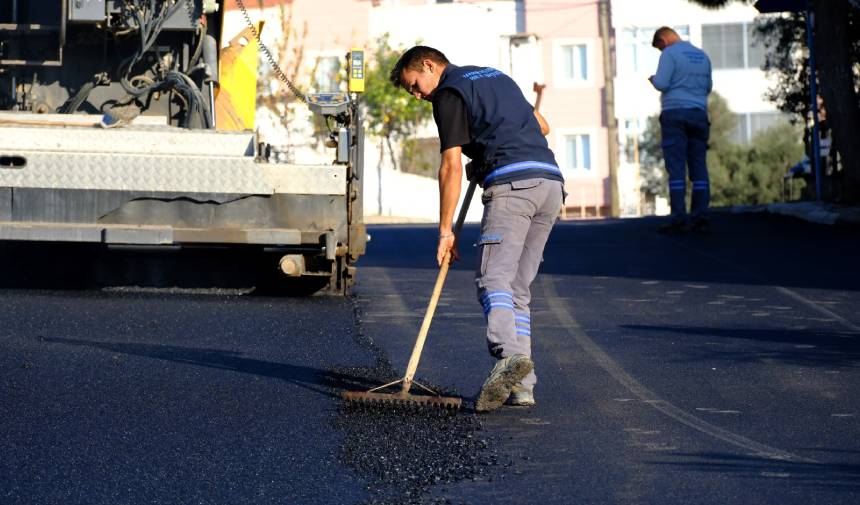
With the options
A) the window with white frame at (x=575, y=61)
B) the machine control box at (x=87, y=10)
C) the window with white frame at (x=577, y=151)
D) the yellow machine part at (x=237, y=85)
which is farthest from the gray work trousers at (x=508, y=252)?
the window with white frame at (x=575, y=61)

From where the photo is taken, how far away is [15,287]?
35.7 ft

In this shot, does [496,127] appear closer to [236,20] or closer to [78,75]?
[78,75]

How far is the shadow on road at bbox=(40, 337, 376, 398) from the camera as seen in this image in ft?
23.0

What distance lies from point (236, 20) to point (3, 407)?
36167 millimetres

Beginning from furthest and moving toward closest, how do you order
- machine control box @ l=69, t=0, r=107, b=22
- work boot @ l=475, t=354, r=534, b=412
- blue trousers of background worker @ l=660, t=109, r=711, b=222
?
blue trousers of background worker @ l=660, t=109, r=711, b=222
machine control box @ l=69, t=0, r=107, b=22
work boot @ l=475, t=354, r=534, b=412

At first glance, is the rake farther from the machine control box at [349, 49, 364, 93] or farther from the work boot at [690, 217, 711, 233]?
the work boot at [690, 217, 711, 233]

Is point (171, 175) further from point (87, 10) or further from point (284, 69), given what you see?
point (284, 69)

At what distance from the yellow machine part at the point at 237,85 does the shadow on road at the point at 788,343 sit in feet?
12.4

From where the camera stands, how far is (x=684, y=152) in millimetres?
14719

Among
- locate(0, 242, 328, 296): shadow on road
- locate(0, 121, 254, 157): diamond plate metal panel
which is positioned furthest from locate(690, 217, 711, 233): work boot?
locate(0, 121, 254, 157): diamond plate metal panel

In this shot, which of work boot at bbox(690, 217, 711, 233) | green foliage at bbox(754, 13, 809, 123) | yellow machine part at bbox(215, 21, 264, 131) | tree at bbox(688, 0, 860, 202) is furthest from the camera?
green foliage at bbox(754, 13, 809, 123)

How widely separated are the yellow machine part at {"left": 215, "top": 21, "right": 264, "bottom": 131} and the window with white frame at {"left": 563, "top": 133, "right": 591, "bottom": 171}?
31804 mm

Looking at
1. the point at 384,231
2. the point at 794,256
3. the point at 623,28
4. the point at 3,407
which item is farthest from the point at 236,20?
the point at 3,407

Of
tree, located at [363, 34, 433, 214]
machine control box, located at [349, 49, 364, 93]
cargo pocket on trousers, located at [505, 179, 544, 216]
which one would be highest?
tree, located at [363, 34, 433, 214]
